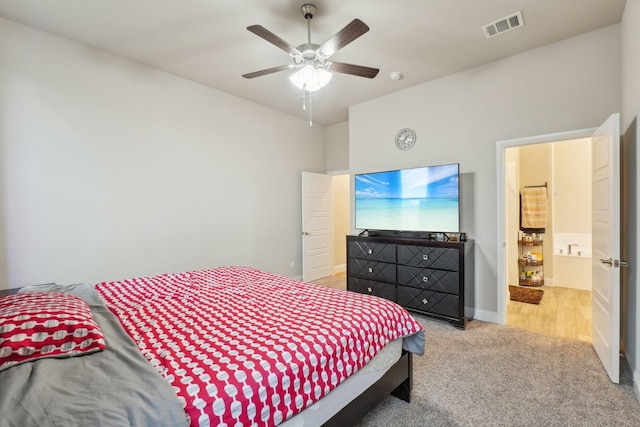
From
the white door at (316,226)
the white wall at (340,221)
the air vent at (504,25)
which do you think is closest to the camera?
the air vent at (504,25)

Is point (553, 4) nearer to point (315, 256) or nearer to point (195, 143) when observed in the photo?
point (195, 143)

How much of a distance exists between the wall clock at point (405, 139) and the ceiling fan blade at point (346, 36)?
2105mm

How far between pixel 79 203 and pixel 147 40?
1732mm

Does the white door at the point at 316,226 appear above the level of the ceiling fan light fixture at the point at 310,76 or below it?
below

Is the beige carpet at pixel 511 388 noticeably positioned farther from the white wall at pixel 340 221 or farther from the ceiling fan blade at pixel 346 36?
the white wall at pixel 340 221

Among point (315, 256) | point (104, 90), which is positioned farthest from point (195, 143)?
point (315, 256)

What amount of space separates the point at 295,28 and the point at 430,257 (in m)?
2.68

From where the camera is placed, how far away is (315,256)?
5.35 m

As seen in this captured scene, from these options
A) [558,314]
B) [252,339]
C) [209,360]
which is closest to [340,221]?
[558,314]

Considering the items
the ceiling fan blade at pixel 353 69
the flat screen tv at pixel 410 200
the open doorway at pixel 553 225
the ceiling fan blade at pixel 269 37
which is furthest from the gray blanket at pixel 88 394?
the open doorway at pixel 553 225

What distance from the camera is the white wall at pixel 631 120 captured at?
2061 millimetres

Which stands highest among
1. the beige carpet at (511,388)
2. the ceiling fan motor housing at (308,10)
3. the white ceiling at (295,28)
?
the white ceiling at (295,28)

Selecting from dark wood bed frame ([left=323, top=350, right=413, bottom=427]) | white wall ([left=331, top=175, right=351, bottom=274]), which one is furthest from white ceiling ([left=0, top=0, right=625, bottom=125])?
white wall ([left=331, top=175, right=351, bottom=274])

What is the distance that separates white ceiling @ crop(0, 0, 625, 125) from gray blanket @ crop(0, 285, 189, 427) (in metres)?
2.58
